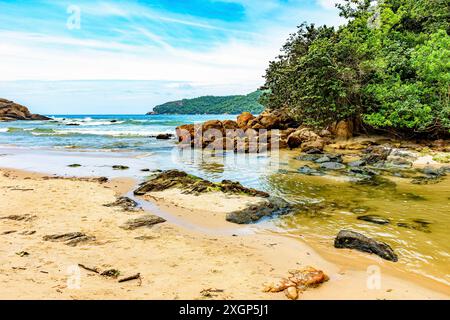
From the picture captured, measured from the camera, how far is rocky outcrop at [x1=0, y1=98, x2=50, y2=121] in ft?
256

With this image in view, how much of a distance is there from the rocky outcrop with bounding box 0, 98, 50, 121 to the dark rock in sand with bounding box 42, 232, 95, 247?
85.0 metres

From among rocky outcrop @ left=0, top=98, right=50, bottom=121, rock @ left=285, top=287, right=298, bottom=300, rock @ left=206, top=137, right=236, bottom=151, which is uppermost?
rocky outcrop @ left=0, top=98, right=50, bottom=121

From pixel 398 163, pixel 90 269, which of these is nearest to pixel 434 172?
pixel 398 163

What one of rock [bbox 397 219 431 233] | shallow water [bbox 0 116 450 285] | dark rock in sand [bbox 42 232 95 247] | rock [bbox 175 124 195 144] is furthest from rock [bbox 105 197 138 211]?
rock [bbox 175 124 195 144]

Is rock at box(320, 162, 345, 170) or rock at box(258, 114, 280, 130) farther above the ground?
rock at box(258, 114, 280, 130)

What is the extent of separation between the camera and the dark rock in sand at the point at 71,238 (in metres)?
6.16

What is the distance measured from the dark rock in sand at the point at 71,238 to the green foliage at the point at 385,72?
20.2 m

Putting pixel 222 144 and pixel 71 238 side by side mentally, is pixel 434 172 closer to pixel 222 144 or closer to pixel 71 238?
pixel 71 238

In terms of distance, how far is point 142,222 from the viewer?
752 centimetres

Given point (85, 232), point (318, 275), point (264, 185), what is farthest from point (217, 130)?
point (318, 275)

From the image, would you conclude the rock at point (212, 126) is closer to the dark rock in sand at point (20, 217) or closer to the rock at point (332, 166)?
the rock at point (332, 166)

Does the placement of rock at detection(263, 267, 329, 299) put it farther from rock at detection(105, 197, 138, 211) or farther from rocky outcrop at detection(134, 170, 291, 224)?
rock at detection(105, 197, 138, 211)

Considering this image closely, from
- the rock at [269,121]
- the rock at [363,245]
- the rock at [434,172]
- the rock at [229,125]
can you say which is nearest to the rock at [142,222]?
the rock at [363,245]
